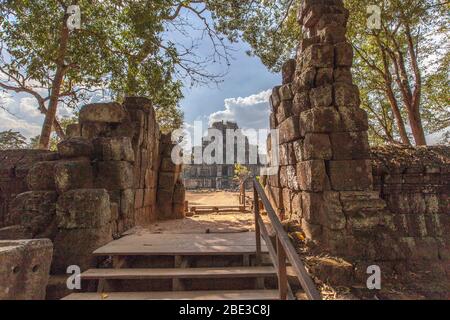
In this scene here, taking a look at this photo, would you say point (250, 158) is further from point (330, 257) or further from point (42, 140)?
point (330, 257)

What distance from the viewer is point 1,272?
2295 mm

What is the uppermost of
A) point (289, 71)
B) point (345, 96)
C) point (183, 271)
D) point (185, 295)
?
point (289, 71)

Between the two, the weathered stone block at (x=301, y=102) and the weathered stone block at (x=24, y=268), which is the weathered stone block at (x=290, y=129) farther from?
the weathered stone block at (x=24, y=268)

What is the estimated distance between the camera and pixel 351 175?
4.09 m

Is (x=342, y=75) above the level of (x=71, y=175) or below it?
above

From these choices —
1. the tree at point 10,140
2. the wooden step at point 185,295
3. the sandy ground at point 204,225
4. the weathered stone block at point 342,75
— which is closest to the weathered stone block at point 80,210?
the wooden step at point 185,295

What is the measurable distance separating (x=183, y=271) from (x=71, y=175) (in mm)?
2534

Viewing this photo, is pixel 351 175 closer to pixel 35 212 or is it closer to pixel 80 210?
pixel 80 210

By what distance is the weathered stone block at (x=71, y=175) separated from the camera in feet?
12.4

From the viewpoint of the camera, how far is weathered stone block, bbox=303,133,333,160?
13.6 ft

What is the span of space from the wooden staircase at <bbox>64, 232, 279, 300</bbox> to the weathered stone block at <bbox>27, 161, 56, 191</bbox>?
154 centimetres

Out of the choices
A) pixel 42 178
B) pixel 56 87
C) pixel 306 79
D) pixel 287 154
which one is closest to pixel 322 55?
pixel 306 79

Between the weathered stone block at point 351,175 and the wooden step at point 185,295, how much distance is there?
7.40ft

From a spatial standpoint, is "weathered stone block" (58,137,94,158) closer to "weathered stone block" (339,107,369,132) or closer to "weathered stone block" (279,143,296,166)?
"weathered stone block" (279,143,296,166)
